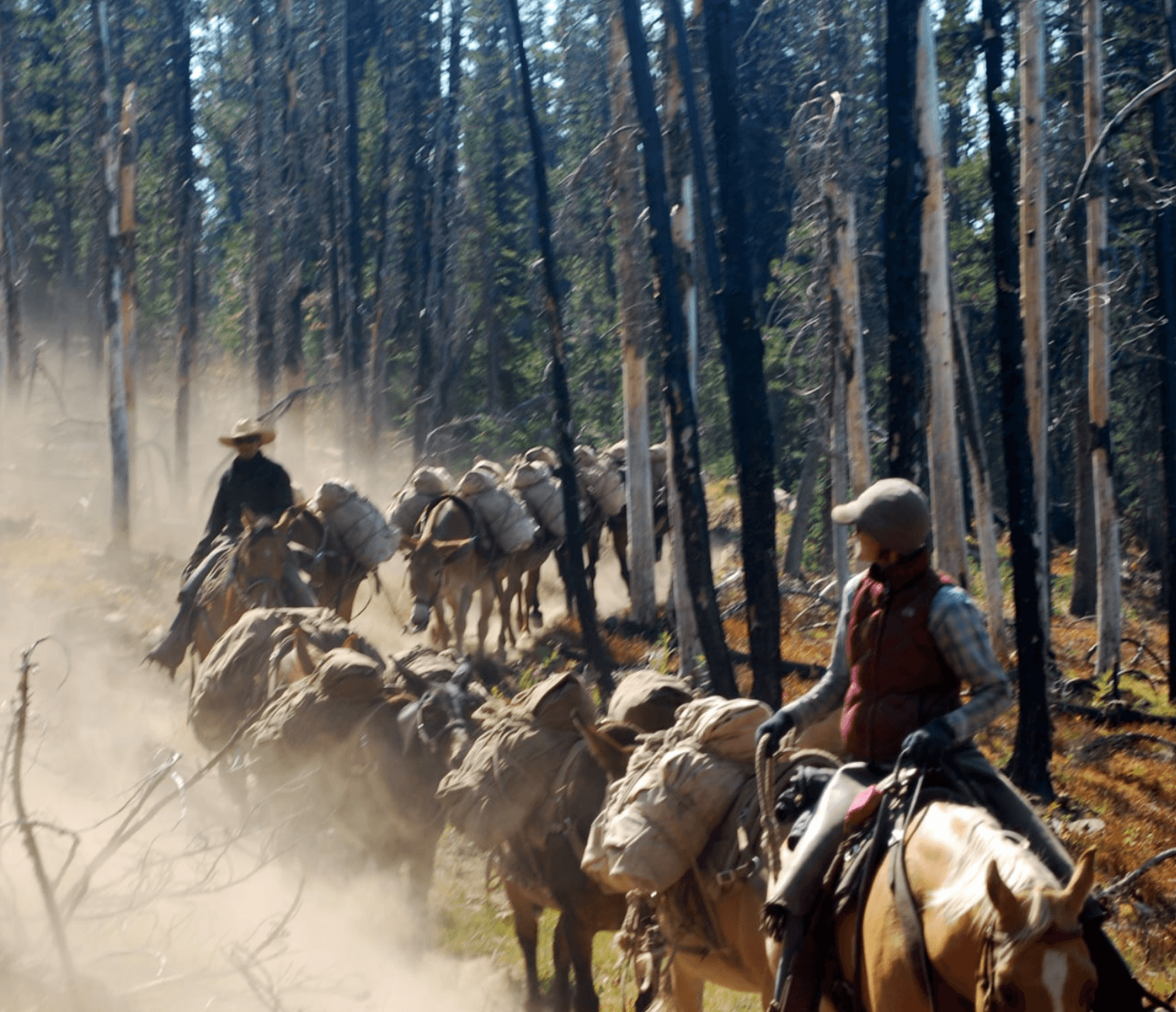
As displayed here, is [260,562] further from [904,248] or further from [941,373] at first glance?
[941,373]

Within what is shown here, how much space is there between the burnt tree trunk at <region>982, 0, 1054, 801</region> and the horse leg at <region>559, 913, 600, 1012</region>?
20.7 ft

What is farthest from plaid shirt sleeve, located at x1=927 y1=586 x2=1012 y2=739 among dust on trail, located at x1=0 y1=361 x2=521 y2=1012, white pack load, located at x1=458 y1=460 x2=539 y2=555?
white pack load, located at x1=458 y1=460 x2=539 y2=555

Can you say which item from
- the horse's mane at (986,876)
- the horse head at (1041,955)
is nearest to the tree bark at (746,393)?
the horse's mane at (986,876)

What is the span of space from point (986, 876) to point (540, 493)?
1733 centimetres

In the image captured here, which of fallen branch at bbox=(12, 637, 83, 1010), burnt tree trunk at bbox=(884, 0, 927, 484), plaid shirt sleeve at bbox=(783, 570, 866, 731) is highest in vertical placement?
burnt tree trunk at bbox=(884, 0, 927, 484)

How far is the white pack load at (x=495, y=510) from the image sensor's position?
18938 mm

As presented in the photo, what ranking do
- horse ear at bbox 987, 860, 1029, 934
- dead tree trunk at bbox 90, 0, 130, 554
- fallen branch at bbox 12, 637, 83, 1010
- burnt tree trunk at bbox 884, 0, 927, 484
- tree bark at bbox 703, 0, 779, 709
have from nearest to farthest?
1. horse ear at bbox 987, 860, 1029, 934
2. fallen branch at bbox 12, 637, 83, 1010
3. burnt tree trunk at bbox 884, 0, 927, 484
4. tree bark at bbox 703, 0, 779, 709
5. dead tree trunk at bbox 90, 0, 130, 554

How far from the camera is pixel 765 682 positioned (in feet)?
38.4

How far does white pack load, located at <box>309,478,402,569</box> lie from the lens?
16.4 m

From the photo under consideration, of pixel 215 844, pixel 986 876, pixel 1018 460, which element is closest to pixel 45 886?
pixel 215 844

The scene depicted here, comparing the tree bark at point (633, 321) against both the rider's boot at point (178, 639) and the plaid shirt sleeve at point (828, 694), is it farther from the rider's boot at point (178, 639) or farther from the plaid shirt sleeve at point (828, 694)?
the plaid shirt sleeve at point (828, 694)

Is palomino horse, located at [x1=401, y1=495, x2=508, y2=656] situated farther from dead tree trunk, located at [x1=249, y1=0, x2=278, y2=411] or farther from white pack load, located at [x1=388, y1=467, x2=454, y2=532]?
dead tree trunk, located at [x1=249, y1=0, x2=278, y2=411]

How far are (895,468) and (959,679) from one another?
584 centimetres

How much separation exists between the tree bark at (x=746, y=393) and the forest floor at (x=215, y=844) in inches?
120
